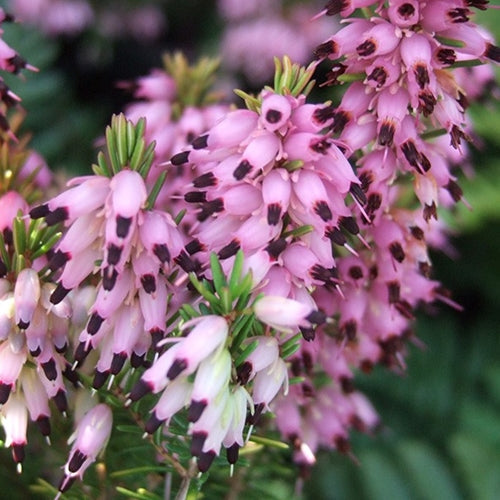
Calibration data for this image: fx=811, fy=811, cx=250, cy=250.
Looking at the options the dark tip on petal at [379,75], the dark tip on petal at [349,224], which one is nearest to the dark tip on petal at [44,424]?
the dark tip on petal at [349,224]

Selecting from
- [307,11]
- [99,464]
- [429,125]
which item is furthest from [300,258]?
[307,11]

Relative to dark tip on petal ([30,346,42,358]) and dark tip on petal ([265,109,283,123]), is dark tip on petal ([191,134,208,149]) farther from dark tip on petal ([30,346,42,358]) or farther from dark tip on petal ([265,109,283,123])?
dark tip on petal ([30,346,42,358])

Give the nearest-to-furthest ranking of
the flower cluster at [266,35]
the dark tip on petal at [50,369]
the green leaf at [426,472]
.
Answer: the dark tip on petal at [50,369], the green leaf at [426,472], the flower cluster at [266,35]

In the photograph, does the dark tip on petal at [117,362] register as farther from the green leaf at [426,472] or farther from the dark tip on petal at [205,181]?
the green leaf at [426,472]

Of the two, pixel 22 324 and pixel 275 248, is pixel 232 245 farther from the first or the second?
pixel 22 324

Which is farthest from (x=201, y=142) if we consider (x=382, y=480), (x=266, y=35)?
(x=266, y=35)

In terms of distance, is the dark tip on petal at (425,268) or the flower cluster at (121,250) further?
the dark tip on petal at (425,268)
